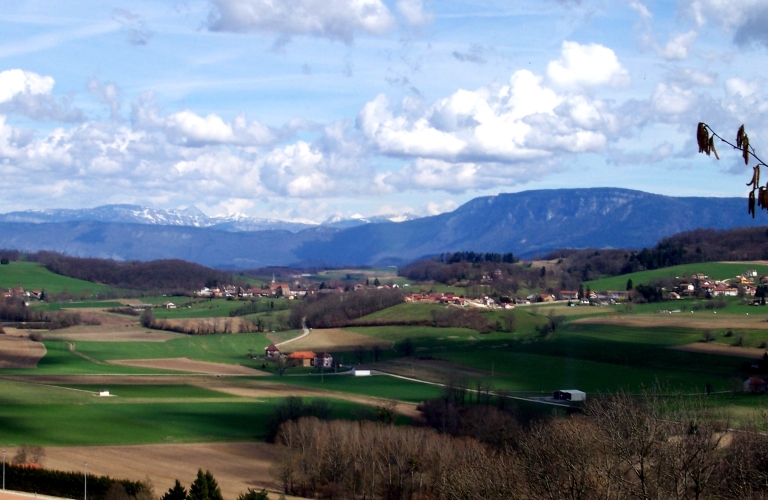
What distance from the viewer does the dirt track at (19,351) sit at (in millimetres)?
65625

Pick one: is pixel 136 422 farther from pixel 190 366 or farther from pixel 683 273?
pixel 683 273

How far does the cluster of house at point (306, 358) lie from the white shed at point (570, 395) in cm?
2323

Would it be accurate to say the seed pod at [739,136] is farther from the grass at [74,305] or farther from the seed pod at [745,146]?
the grass at [74,305]

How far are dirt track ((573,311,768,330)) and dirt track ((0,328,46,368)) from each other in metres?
44.3

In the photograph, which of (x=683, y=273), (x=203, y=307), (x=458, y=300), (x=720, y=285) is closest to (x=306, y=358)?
(x=458, y=300)

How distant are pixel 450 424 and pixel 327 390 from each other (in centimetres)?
1391

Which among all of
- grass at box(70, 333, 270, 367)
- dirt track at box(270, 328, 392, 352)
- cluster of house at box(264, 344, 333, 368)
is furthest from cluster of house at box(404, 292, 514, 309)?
cluster of house at box(264, 344, 333, 368)

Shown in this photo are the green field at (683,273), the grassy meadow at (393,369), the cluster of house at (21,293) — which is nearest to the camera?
the grassy meadow at (393,369)

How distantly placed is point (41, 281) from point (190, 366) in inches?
3067

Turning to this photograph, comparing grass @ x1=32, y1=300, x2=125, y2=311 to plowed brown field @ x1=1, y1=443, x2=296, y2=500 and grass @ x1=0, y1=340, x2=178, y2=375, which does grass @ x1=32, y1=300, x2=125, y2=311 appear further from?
plowed brown field @ x1=1, y1=443, x2=296, y2=500

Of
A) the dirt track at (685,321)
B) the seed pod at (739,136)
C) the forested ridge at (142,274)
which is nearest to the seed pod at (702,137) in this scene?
the seed pod at (739,136)

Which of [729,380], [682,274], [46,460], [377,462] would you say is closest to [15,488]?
[46,460]

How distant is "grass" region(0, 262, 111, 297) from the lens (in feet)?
433

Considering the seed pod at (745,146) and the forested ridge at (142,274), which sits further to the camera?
the forested ridge at (142,274)
